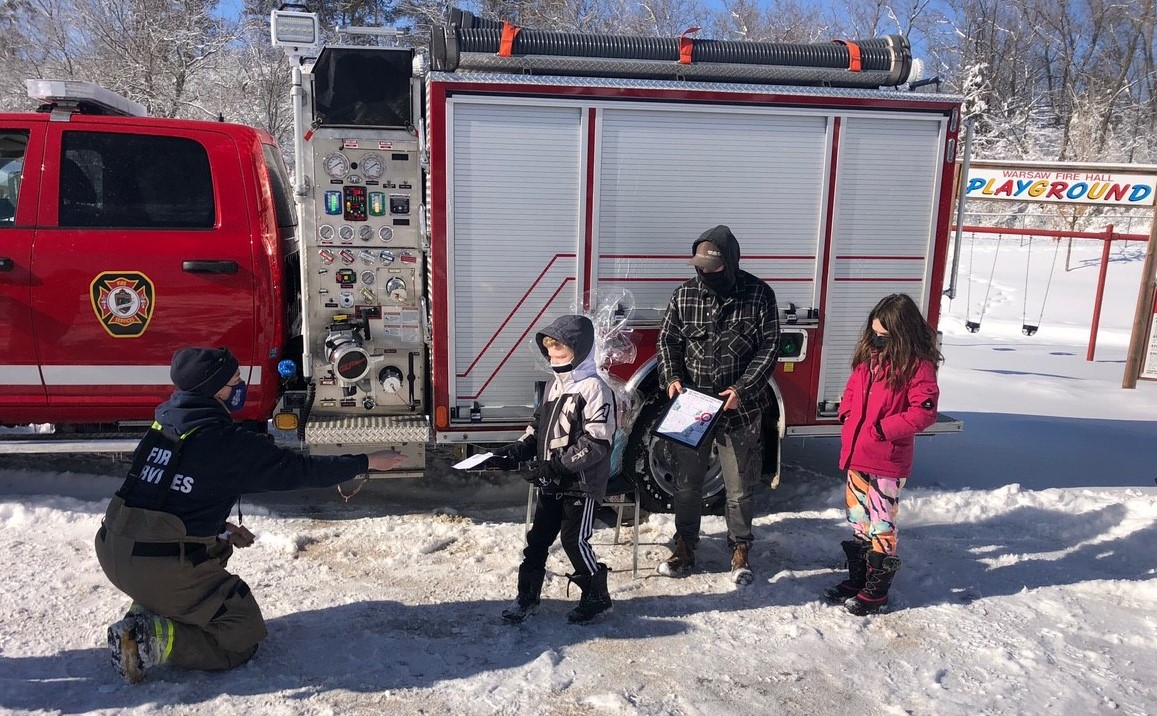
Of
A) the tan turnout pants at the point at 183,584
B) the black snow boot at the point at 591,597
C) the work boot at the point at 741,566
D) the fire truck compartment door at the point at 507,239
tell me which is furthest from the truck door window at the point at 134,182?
the work boot at the point at 741,566

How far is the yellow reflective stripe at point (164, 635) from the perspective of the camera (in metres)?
3.05

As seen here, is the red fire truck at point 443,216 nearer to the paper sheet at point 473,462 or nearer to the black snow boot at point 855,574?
the black snow boot at point 855,574

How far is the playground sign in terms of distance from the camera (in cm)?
1082

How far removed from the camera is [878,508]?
3.88 m

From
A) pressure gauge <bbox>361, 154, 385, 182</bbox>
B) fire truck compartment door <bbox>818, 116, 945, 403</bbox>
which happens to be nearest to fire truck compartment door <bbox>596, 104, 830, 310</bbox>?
fire truck compartment door <bbox>818, 116, 945, 403</bbox>

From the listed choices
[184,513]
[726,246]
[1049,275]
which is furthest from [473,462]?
[1049,275]

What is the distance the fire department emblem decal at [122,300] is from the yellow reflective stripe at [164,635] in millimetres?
2005

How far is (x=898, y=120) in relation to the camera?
15.2 feet

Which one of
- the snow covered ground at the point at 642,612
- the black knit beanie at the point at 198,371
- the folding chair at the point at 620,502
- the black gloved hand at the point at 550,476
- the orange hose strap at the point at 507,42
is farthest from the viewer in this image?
the orange hose strap at the point at 507,42

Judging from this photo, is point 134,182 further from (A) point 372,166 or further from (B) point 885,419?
(B) point 885,419

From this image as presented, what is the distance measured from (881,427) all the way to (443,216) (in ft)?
7.97

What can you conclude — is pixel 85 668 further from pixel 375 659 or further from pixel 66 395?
pixel 66 395

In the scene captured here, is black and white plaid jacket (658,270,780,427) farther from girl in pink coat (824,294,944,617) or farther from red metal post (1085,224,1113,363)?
red metal post (1085,224,1113,363)

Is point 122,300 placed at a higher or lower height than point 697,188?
lower
